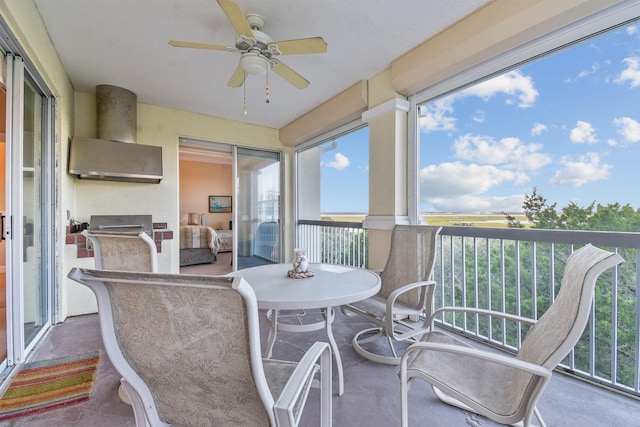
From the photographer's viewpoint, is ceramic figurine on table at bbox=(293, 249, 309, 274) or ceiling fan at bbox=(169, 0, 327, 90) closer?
ceiling fan at bbox=(169, 0, 327, 90)

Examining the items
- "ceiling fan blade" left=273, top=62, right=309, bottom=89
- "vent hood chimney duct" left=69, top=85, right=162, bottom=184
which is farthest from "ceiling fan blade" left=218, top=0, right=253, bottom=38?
"vent hood chimney duct" left=69, top=85, right=162, bottom=184

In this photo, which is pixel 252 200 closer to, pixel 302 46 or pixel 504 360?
pixel 302 46

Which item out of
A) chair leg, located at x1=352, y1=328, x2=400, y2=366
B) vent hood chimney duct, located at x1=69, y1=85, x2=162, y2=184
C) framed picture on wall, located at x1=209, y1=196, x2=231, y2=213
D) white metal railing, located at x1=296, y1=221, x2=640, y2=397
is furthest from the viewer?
framed picture on wall, located at x1=209, y1=196, x2=231, y2=213

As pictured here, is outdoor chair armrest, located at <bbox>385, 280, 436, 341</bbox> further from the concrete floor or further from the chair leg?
the concrete floor

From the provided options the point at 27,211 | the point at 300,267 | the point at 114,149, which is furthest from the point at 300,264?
the point at 114,149

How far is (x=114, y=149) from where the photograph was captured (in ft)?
10.4

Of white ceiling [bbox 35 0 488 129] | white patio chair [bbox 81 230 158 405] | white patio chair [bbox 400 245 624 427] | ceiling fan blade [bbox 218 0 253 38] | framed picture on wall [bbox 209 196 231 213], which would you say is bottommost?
white patio chair [bbox 400 245 624 427]

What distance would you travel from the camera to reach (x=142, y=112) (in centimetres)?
364

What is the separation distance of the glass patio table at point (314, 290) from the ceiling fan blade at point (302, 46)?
5.02 ft

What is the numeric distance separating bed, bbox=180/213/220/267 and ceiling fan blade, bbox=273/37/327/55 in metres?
4.54

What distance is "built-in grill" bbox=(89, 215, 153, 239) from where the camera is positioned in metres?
3.35

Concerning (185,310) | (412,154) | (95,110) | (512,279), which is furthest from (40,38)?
(512,279)

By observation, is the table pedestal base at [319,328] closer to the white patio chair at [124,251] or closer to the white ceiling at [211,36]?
the white patio chair at [124,251]

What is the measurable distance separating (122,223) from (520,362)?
408 cm
